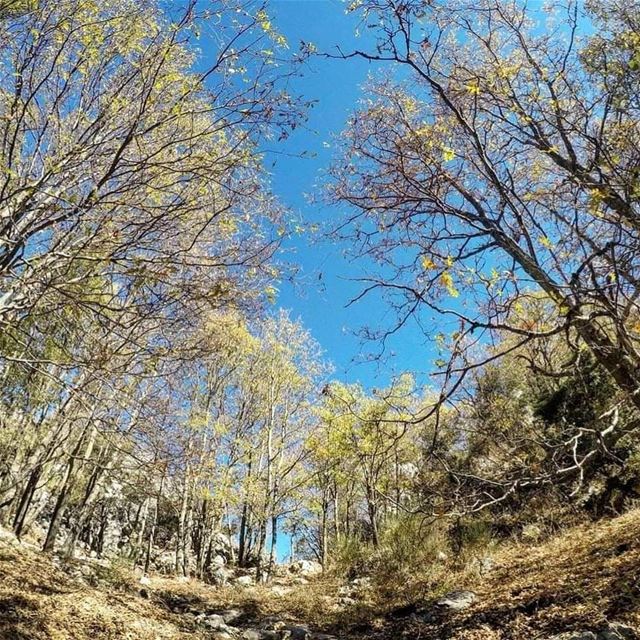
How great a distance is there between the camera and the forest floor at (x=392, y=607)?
166 inches

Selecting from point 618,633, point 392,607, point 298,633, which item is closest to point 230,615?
point 298,633

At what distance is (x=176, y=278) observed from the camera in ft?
13.7

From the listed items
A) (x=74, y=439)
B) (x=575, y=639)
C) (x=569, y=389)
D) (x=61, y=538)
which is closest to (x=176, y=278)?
(x=575, y=639)

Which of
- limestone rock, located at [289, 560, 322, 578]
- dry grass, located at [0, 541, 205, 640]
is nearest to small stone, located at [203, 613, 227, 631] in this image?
dry grass, located at [0, 541, 205, 640]

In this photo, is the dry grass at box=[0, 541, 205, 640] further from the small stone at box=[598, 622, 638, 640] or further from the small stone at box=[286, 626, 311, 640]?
the small stone at box=[598, 622, 638, 640]

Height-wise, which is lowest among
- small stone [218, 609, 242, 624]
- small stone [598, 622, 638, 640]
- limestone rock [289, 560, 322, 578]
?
small stone [598, 622, 638, 640]

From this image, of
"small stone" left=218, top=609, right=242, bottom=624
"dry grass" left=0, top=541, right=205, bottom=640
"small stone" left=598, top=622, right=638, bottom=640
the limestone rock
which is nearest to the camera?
"small stone" left=598, top=622, right=638, bottom=640

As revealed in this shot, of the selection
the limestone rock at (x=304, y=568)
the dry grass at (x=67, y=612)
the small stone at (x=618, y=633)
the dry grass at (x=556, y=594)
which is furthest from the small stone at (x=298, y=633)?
the limestone rock at (x=304, y=568)

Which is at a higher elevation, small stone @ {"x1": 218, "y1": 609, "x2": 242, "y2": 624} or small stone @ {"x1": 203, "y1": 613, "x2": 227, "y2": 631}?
small stone @ {"x1": 218, "y1": 609, "x2": 242, "y2": 624}

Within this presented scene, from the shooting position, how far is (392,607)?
7.07 metres

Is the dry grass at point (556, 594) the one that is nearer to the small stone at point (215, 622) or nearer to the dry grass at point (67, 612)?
the small stone at point (215, 622)

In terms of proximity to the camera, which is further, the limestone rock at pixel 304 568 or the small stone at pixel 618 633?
the limestone rock at pixel 304 568

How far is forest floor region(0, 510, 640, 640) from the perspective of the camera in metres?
4.22

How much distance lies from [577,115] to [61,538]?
22.8 meters
